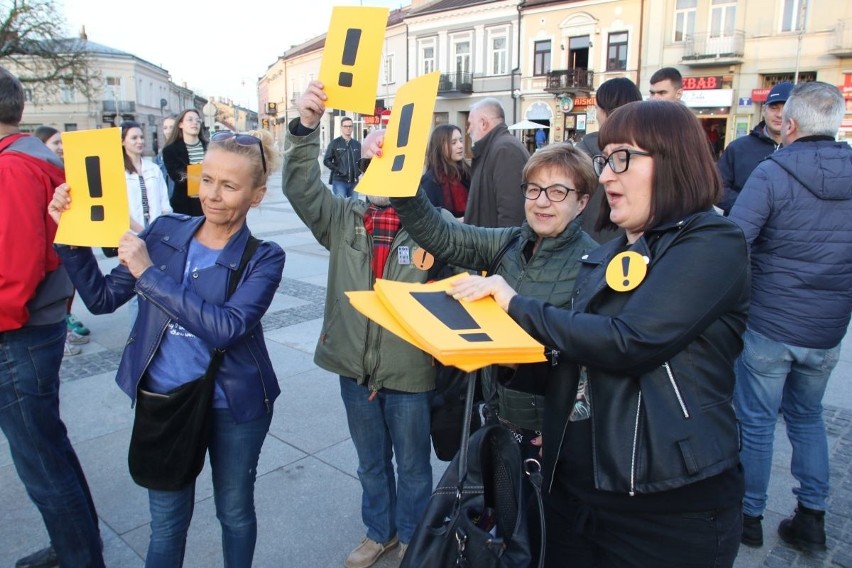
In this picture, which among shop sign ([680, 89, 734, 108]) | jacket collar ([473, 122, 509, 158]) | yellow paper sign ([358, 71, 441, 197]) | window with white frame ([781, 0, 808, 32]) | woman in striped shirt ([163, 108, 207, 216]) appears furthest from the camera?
shop sign ([680, 89, 734, 108])

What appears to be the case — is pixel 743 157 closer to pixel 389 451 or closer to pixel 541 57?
pixel 389 451

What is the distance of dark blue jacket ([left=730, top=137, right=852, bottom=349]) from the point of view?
2.75 meters

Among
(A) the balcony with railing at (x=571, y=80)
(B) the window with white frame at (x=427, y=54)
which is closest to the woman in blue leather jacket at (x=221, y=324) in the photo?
(A) the balcony with railing at (x=571, y=80)

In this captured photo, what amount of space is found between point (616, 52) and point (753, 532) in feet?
104

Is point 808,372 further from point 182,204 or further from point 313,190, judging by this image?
point 182,204

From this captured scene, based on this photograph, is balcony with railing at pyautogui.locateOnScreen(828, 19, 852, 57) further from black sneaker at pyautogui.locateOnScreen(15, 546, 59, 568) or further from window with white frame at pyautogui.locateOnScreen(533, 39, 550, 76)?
black sneaker at pyautogui.locateOnScreen(15, 546, 59, 568)

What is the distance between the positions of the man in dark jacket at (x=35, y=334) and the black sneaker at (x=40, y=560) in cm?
33

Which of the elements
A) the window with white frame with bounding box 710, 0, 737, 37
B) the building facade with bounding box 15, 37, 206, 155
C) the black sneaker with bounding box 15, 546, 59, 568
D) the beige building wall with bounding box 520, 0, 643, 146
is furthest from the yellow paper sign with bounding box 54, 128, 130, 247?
the building facade with bounding box 15, 37, 206, 155

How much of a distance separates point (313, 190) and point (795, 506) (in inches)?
118

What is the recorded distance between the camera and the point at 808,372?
9.64 ft

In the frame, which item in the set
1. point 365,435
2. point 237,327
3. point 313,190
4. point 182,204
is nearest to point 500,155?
point 313,190

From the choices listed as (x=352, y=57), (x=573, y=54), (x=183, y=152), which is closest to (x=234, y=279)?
(x=352, y=57)

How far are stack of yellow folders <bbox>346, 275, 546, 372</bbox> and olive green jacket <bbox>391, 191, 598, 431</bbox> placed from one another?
1.96 feet

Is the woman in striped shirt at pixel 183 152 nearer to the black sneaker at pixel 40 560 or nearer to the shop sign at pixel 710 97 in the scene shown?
the black sneaker at pixel 40 560
